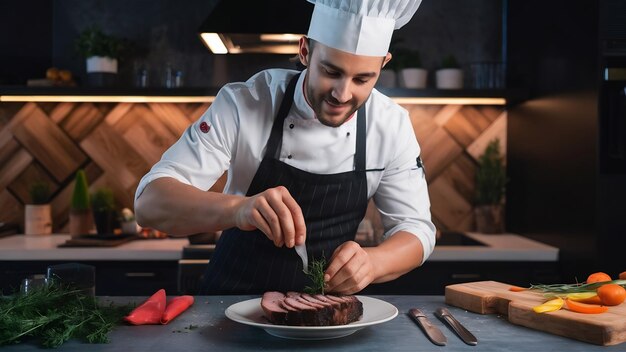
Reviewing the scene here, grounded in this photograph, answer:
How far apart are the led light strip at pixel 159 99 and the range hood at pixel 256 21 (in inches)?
32.5

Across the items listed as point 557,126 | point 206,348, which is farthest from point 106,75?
point 206,348

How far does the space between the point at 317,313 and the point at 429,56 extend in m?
2.93

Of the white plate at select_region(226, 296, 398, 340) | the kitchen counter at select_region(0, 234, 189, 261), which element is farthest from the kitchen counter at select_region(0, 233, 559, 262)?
the white plate at select_region(226, 296, 398, 340)

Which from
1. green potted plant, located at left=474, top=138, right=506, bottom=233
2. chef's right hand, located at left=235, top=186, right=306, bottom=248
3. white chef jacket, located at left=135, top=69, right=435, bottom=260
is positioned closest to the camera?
chef's right hand, located at left=235, top=186, right=306, bottom=248

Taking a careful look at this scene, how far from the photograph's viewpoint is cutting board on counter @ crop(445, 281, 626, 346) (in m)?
1.52

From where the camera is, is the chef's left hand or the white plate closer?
the white plate

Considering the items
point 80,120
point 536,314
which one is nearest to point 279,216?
point 536,314

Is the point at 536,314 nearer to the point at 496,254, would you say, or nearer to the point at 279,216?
the point at 279,216

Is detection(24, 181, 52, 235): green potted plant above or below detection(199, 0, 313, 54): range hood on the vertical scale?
below

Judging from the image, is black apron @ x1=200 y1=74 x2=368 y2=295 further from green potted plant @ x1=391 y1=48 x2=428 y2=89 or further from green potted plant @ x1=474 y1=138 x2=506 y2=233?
green potted plant @ x1=474 y1=138 x2=506 y2=233

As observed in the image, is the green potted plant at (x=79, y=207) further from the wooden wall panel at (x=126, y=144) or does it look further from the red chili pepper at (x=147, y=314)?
the red chili pepper at (x=147, y=314)

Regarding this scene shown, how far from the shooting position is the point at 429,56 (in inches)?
163

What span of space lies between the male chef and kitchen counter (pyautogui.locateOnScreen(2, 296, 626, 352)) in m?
0.32

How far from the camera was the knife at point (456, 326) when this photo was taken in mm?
1505
